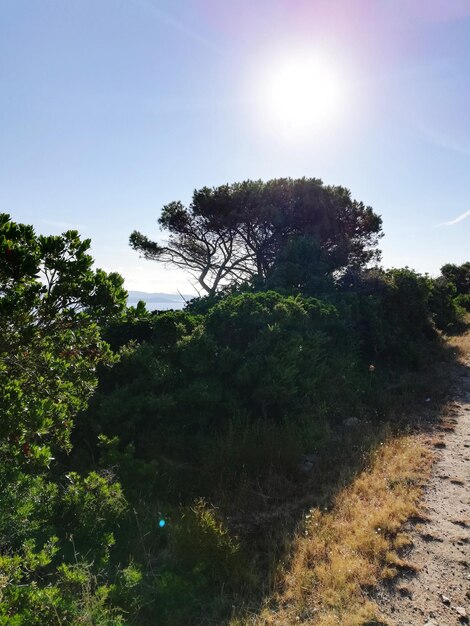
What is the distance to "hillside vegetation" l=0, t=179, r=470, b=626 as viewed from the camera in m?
3.06

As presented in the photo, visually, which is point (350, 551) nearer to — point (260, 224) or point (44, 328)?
point (44, 328)

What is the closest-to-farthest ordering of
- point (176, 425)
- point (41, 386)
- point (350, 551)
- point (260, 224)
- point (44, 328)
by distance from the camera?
point (44, 328)
point (41, 386)
point (350, 551)
point (176, 425)
point (260, 224)

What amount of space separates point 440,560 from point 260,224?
52.4 ft

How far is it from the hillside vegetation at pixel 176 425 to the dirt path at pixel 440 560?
31 centimetres

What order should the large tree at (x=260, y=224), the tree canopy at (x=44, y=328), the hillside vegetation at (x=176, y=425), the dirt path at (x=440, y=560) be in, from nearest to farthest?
the tree canopy at (x=44, y=328)
the hillside vegetation at (x=176, y=425)
the dirt path at (x=440, y=560)
the large tree at (x=260, y=224)

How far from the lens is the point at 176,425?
22.3 feet

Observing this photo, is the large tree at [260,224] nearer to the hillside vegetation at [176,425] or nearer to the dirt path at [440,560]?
the hillside vegetation at [176,425]

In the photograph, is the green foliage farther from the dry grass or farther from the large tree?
the large tree

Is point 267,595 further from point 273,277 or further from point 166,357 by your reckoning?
point 273,277

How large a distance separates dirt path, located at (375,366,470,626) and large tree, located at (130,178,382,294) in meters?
12.1

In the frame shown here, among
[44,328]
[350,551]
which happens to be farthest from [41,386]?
[350,551]

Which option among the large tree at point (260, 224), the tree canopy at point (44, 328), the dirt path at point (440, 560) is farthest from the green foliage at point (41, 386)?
the large tree at point (260, 224)

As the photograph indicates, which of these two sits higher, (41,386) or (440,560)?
(41,386)

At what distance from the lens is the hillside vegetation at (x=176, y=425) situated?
3057 mm
